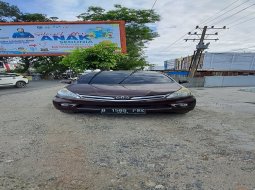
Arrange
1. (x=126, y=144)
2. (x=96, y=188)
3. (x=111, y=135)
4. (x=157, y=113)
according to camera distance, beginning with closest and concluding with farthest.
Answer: (x=96, y=188) → (x=126, y=144) → (x=111, y=135) → (x=157, y=113)

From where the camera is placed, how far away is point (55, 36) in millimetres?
23188

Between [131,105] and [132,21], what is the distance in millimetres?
27997

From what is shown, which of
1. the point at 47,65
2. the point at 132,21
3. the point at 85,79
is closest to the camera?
the point at 85,79

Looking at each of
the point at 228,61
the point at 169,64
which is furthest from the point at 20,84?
the point at 169,64

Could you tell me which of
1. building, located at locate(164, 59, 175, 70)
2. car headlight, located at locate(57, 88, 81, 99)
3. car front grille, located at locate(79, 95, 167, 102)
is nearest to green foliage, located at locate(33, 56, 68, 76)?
car headlight, located at locate(57, 88, 81, 99)

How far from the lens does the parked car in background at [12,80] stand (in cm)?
1962

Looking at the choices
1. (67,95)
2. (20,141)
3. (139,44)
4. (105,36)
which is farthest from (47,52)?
(20,141)

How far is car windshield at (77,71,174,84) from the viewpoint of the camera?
20.2ft

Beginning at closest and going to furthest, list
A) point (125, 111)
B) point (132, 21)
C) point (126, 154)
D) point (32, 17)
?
point (126, 154)
point (125, 111)
point (132, 21)
point (32, 17)

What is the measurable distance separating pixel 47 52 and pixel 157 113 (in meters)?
20.6

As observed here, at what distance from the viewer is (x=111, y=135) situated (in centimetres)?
409

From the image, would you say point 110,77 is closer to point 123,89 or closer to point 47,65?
point 123,89

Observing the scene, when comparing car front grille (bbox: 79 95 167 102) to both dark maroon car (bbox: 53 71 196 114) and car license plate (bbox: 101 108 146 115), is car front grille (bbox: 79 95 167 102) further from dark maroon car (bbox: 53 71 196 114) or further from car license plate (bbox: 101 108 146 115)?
car license plate (bbox: 101 108 146 115)

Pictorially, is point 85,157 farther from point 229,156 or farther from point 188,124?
point 188,124
